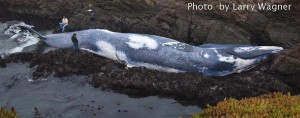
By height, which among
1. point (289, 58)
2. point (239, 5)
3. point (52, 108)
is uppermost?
point (239, 5)

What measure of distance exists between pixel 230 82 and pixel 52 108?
7.38 meters

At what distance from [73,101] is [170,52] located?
4884 mm

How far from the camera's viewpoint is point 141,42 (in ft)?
65.7

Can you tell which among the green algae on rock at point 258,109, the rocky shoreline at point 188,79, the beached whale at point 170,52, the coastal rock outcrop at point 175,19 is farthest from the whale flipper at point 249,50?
the green algae on rock at point 258,109

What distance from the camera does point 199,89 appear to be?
17219 millimetres

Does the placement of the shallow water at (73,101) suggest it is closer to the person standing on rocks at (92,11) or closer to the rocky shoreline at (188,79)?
the rocky shoreline at (188,79)

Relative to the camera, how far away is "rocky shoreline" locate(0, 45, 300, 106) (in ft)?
55.7

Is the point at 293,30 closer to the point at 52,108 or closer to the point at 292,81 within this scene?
the point at 292,81

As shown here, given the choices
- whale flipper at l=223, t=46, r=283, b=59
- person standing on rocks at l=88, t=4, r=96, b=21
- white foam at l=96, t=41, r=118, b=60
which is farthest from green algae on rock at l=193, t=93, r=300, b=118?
person standing on rocks at l=88, t=4, r=96, b=21

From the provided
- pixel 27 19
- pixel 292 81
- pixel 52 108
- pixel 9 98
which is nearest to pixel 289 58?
pixel 292 81

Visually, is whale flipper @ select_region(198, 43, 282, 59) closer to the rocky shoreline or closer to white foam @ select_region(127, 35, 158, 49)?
the rocky shoreline

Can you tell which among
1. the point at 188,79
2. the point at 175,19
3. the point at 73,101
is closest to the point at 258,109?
the point at 188,79

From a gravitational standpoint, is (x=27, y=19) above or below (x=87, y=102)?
above

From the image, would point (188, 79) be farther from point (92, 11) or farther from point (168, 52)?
point (92, 11)
